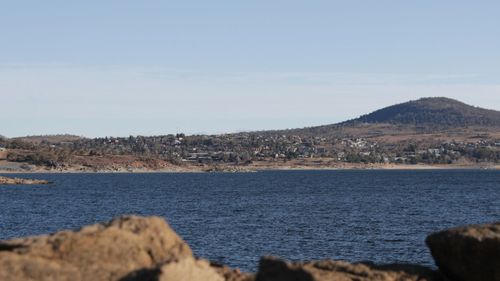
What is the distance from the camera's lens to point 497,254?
18078 mm

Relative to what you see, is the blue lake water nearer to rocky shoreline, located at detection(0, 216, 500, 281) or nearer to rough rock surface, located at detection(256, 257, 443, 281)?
rough rock surface, located at detection(256, 257, 443, 281)

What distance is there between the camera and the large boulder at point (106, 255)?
610 inches

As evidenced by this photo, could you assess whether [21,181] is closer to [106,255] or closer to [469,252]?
[106,255]

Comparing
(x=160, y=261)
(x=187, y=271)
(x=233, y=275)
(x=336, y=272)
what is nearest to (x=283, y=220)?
(x=233, y=275)

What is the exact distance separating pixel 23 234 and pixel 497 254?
46410 mm

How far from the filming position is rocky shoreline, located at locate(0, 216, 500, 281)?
15.6 meters

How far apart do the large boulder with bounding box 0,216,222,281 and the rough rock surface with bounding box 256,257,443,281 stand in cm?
124

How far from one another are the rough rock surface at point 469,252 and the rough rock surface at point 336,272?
50 cm

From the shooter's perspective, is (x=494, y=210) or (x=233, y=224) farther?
(x=494, y=210)

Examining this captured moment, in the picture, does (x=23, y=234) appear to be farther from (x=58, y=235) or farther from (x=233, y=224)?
(x=58, y=235)

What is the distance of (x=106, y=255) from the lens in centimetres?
1641

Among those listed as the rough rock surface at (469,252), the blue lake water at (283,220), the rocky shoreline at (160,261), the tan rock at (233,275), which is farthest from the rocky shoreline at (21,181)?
the rough rock surface at (469,252)

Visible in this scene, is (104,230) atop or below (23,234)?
atop

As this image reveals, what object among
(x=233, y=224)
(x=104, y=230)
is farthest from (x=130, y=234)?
(x=233, y=224)
